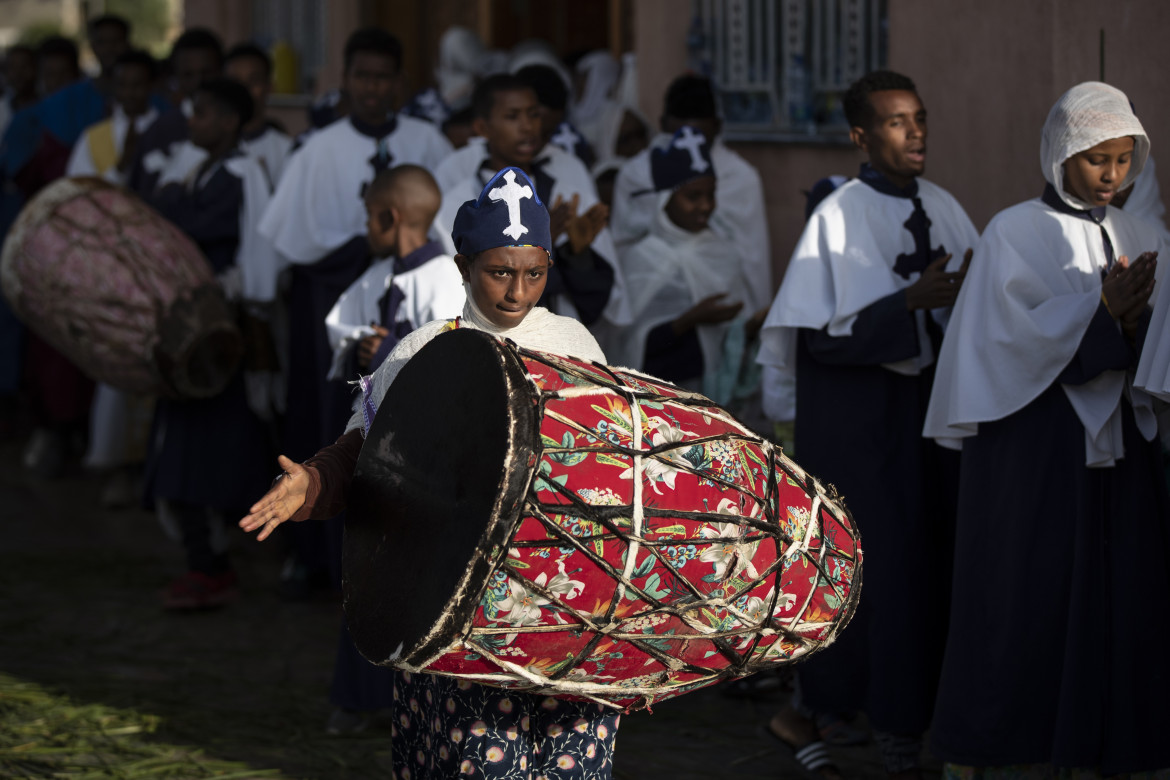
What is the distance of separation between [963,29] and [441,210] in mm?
2020

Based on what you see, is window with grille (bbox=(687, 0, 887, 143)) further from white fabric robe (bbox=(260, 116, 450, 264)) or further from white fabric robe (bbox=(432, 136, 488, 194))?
white fabric robe (bbox=(260, 116, 450, 264))

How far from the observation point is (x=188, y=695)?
16.2 feet

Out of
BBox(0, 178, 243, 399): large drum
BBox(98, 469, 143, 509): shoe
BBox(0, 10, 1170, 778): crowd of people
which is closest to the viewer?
BBox(0, 10, 1170, 778): crowd of people

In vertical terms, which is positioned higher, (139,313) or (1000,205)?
(1000,205)

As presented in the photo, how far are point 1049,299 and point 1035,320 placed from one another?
0.07m

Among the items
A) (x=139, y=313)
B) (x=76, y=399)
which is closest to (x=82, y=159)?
(x=76, y=399)

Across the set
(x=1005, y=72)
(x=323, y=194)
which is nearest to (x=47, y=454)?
(x=323, y=194)

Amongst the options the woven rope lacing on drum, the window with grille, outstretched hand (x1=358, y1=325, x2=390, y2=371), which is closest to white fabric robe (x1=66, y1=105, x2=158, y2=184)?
the window with grille

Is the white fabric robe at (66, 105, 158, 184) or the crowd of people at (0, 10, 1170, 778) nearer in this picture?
the crowd of people at (0, 10, 1170, 778)

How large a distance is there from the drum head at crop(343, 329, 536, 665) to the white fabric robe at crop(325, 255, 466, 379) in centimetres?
151

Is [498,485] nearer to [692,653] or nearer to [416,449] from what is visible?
[416,449]

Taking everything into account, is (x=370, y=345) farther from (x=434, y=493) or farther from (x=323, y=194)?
(x=434, y=493)

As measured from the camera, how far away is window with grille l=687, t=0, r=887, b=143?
602 cm

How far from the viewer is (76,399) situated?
8531mm
